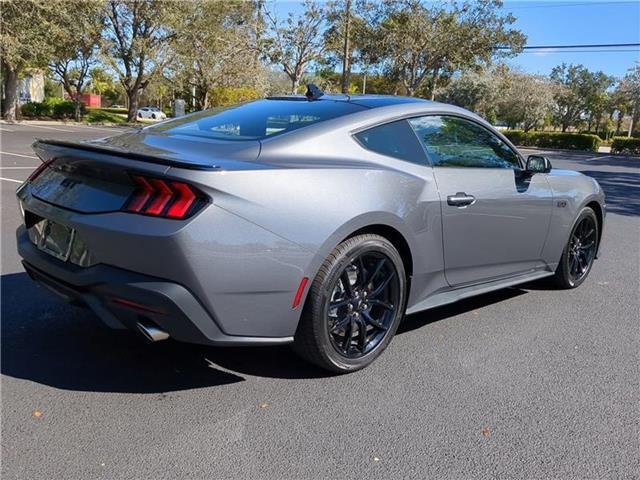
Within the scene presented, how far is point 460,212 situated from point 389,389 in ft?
4.01

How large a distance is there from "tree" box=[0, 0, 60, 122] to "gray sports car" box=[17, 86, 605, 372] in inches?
1071

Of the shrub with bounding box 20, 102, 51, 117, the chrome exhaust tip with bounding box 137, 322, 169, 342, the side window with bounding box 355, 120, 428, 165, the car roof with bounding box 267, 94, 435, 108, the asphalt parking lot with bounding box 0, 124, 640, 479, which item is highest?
the shrub with bounding box 20, 102, 51, 117

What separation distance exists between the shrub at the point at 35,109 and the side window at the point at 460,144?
40.5m

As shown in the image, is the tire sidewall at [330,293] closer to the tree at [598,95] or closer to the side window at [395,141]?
the side window at [395,141]

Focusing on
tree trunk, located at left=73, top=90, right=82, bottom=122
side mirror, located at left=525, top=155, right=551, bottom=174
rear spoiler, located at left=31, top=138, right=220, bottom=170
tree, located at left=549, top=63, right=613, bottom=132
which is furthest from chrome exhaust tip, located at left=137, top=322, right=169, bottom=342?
tree, located at left=549, top=63, right=613, bottom=132

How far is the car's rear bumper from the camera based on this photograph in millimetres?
2543

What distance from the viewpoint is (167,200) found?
2.54 metres

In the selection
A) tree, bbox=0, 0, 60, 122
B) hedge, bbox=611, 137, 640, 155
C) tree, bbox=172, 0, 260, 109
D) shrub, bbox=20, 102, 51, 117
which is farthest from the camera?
hedge, bbox=611, 137, 640, 155

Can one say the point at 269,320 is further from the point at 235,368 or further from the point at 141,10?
the point at 141,10

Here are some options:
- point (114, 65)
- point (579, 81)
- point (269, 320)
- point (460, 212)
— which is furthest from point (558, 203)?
point (579, 81)

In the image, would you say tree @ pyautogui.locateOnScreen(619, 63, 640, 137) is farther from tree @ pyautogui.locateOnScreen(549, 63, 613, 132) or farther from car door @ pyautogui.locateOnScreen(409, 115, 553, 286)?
car door @ pyautogui.locateOnScreen(409, 115, 553, 286)

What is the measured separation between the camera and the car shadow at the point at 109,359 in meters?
3.04

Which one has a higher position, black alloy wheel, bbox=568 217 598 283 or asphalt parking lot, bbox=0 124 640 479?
black alloy wheel, bbox=568 217 598 283

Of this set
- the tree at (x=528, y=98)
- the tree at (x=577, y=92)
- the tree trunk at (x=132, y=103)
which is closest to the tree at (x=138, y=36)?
the tree trunk at (x=132, y=103)
